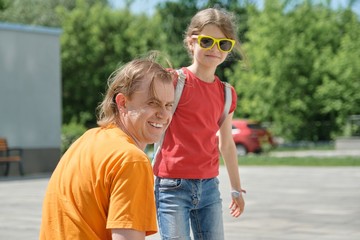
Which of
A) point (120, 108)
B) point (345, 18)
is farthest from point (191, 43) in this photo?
point (345, 18)

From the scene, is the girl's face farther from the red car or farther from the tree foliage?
the tree foliage

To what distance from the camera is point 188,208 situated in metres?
4.07

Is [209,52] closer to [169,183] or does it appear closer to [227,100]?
[227,100]

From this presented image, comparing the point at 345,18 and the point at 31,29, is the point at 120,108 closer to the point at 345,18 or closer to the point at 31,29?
the point at 31,29

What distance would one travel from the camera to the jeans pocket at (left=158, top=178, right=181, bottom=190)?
4.07 metres

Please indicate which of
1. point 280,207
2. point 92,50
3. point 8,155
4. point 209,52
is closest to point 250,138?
point 8,155

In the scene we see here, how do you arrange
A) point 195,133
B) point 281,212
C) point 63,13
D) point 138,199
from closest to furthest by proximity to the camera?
1. point 138,199
2. point 195,133
3. point 281,212
4. point 63,13

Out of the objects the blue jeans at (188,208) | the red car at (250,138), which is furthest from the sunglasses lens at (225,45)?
the red car at (250,138)

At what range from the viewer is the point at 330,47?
42.0m

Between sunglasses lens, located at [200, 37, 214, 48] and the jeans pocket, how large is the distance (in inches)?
29.5

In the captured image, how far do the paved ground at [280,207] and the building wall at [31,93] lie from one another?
140 cm

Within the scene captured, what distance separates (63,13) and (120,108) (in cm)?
5006

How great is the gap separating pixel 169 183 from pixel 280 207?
305 inches

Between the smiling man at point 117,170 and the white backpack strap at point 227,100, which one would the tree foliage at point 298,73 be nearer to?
the white backpack strap at point 227,100
